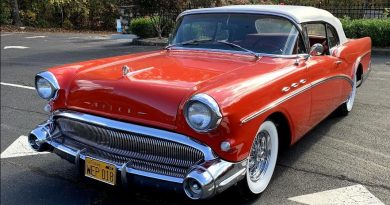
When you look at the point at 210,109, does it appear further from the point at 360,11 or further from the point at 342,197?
the point at 360,11

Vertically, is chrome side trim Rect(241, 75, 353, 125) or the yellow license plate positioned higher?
chrome side trim Rect(241, 75, 353, 125)

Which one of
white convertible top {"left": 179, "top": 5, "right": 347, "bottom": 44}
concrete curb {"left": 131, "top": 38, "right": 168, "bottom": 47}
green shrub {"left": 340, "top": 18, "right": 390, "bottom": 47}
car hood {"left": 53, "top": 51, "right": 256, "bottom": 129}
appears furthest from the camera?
concrete curb {"left": 131, "top": 38, "right": 168, "bottom": 47}


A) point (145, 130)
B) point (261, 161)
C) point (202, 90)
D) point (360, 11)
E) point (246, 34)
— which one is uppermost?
point (360, 11)

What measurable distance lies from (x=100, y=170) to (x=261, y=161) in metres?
1.21

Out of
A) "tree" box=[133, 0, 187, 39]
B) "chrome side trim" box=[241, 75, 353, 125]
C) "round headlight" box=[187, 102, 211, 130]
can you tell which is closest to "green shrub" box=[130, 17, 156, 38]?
"tree" box=[133, 0, 187, 39]

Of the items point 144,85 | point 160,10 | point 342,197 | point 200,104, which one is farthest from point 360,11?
point 200,104

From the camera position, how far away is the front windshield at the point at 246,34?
388cm

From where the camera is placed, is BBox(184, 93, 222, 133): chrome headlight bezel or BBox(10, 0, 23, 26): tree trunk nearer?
BBox(184, 93, 222, 133): chrome headlight bezel

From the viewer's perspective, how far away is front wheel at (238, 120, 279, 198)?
312 centimetres

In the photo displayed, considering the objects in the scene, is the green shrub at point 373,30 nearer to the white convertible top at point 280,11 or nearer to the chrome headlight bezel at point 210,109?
the white convertible top at point 280,11

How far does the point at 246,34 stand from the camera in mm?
3967

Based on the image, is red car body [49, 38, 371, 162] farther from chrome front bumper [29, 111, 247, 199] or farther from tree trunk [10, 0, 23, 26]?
tree trunk [10, 0, 23, 26]

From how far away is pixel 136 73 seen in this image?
3.30 metres

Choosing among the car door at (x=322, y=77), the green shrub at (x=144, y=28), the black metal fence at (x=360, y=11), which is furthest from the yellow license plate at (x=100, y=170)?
the green shrub at (x=144, y=28)
